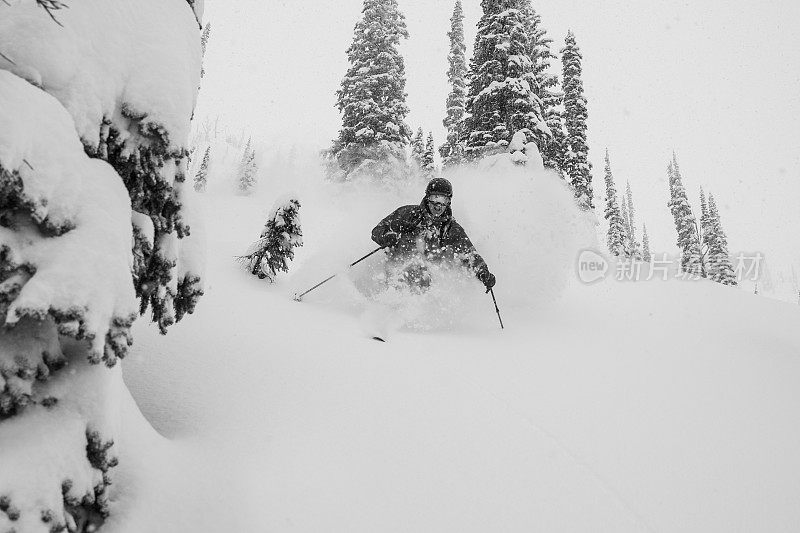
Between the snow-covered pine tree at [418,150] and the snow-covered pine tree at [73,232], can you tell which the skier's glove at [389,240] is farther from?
the snow-covered pine tree at [418,150]

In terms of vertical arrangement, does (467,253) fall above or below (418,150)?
below

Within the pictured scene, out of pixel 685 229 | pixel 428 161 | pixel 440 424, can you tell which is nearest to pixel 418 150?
pixel 428 161

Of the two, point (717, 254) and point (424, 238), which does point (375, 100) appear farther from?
point (717, 254)

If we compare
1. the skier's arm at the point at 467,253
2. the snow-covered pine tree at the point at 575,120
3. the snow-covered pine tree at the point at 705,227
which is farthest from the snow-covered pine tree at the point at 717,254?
the skier's arm at the point at 467,253

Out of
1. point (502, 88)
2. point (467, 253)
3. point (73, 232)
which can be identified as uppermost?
point (502, 88)

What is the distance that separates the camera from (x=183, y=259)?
2738 millimetres

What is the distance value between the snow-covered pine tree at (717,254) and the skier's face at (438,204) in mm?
41177

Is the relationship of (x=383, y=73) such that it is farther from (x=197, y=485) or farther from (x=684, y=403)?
(x=197, y=485)

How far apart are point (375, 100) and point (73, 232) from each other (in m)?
22.4

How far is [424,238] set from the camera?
737 cm

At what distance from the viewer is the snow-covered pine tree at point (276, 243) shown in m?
7.88

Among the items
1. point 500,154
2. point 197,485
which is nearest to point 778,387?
point 197,485

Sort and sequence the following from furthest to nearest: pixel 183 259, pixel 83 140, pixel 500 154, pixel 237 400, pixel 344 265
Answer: pixel 500 154 < pixel 344 265 < pixel 237 400 < pixel 183 259 < pixel 83 140

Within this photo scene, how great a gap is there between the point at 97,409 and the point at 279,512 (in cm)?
98
